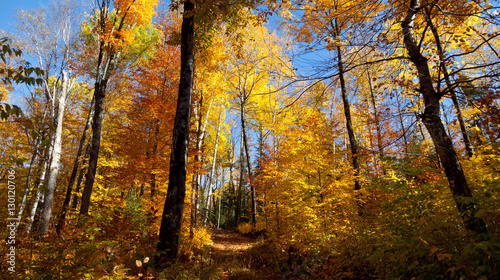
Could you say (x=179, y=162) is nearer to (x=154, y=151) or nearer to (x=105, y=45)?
(x=154, y=151)

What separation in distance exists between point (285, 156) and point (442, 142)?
5.25 metres

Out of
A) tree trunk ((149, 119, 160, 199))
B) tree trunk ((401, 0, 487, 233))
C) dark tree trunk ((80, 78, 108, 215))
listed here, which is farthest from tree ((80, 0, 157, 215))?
tree trunk ((401, 0, 487, 233))

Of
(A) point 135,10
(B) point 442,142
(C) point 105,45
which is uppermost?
(A) point 135,10

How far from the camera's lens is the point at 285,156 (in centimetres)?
799

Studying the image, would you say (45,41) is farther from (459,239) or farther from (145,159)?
(459,239)

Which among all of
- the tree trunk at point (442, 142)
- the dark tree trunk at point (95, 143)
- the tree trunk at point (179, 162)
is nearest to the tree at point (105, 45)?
the dark tree trunk at point (95, 143)

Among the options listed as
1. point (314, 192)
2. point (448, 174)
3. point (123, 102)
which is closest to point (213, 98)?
point (314, 192)

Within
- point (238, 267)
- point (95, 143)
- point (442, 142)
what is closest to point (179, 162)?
point (442, 142)

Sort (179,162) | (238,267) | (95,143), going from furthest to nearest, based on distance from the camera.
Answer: (238,267) < (95,143) < (179,162)

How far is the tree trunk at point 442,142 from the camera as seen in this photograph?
104 inches

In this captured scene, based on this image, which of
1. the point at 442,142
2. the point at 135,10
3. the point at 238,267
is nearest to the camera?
the point at 442,142

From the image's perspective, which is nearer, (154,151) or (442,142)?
(442,142)

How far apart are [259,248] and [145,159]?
608 centimetres

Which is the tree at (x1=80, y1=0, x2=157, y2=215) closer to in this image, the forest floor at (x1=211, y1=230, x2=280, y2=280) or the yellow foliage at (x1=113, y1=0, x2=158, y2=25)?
the yellow foliage at (x1=113, y1=0, x2=158, y2=25)
